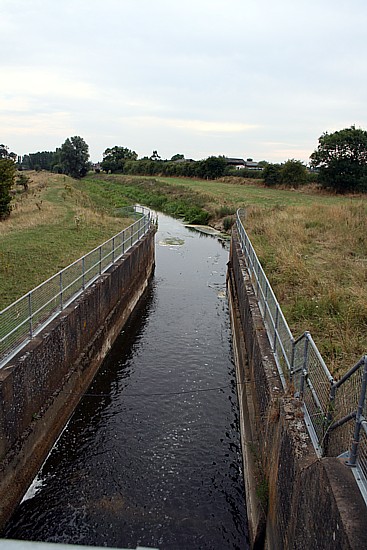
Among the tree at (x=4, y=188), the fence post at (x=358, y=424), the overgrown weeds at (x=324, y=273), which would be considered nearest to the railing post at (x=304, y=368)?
the overgrown weeds at (x=324, y=273)

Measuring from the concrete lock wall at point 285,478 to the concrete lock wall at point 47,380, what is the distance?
12.8 feet

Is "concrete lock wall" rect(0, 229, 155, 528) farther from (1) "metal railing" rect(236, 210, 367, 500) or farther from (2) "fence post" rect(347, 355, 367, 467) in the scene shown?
(2) "fence post" rect(347, 355, 367, 467)

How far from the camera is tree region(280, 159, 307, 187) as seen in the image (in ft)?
212

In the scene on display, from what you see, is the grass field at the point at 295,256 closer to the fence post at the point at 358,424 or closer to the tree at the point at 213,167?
the fence post at the point at 358,424

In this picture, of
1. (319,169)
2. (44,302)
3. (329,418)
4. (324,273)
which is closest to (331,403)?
(329,418)

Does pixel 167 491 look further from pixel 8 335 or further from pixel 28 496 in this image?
pixel 8 335

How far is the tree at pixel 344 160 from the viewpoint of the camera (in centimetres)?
5434

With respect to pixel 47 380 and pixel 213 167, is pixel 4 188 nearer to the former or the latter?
pixel 47 380

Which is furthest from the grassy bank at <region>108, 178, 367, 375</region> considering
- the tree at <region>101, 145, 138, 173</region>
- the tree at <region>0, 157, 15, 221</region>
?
the tree at <region>101, 145, 138, 173</region>

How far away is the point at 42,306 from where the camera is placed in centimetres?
958

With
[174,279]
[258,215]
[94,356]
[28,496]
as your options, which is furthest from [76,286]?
[258,215]

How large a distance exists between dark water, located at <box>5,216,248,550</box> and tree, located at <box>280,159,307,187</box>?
5300 centimetres

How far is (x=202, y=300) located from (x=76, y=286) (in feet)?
27.4

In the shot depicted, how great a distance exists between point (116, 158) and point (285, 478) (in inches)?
5260
